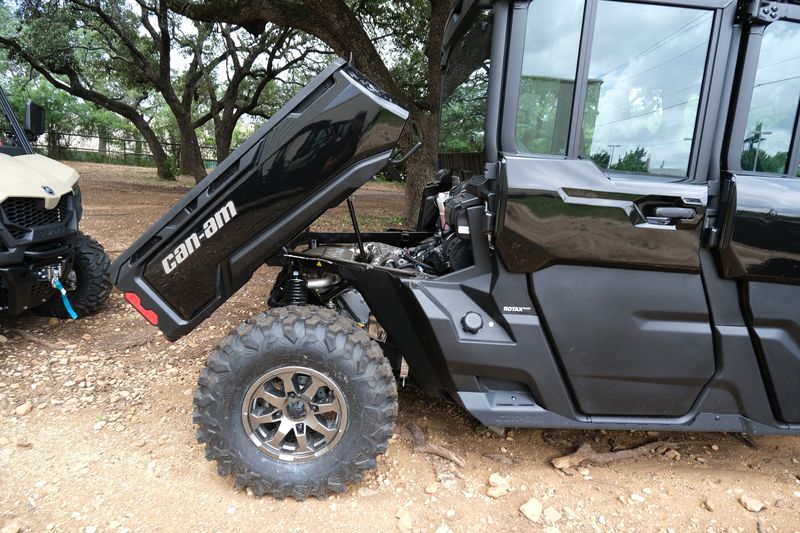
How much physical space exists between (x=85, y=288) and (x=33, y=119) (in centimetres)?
148

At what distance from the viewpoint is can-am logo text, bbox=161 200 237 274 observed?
2268 mm

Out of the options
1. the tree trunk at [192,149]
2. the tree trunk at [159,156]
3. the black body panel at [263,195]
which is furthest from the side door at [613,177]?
the tree trunk at [159,156]

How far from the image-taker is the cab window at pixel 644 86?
2119 millimetres

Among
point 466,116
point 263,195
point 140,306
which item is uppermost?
point 466,116

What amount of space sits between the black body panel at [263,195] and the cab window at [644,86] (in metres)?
0.92

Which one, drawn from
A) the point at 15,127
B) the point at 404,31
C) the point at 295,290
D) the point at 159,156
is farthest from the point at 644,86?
the point at 159,156

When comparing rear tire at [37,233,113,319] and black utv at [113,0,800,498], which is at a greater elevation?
black utv at [113,0,800,498]

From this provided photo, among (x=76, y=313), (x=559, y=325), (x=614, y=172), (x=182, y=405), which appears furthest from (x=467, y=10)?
(x=76, y=313)

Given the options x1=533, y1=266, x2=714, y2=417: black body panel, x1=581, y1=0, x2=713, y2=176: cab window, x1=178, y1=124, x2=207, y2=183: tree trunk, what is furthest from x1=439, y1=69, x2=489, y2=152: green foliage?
x1=178, y1=124, x2=207, y2=183: tree trunk

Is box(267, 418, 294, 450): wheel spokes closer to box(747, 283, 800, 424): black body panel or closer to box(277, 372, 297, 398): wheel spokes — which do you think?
box(277, 372, 297, 398): wheel spokes

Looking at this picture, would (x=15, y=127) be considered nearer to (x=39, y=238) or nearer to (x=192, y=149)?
(x=39, y=238)

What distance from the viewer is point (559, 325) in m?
2.34

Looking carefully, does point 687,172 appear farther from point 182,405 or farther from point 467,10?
point 182,405

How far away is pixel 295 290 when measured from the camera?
277 cm
